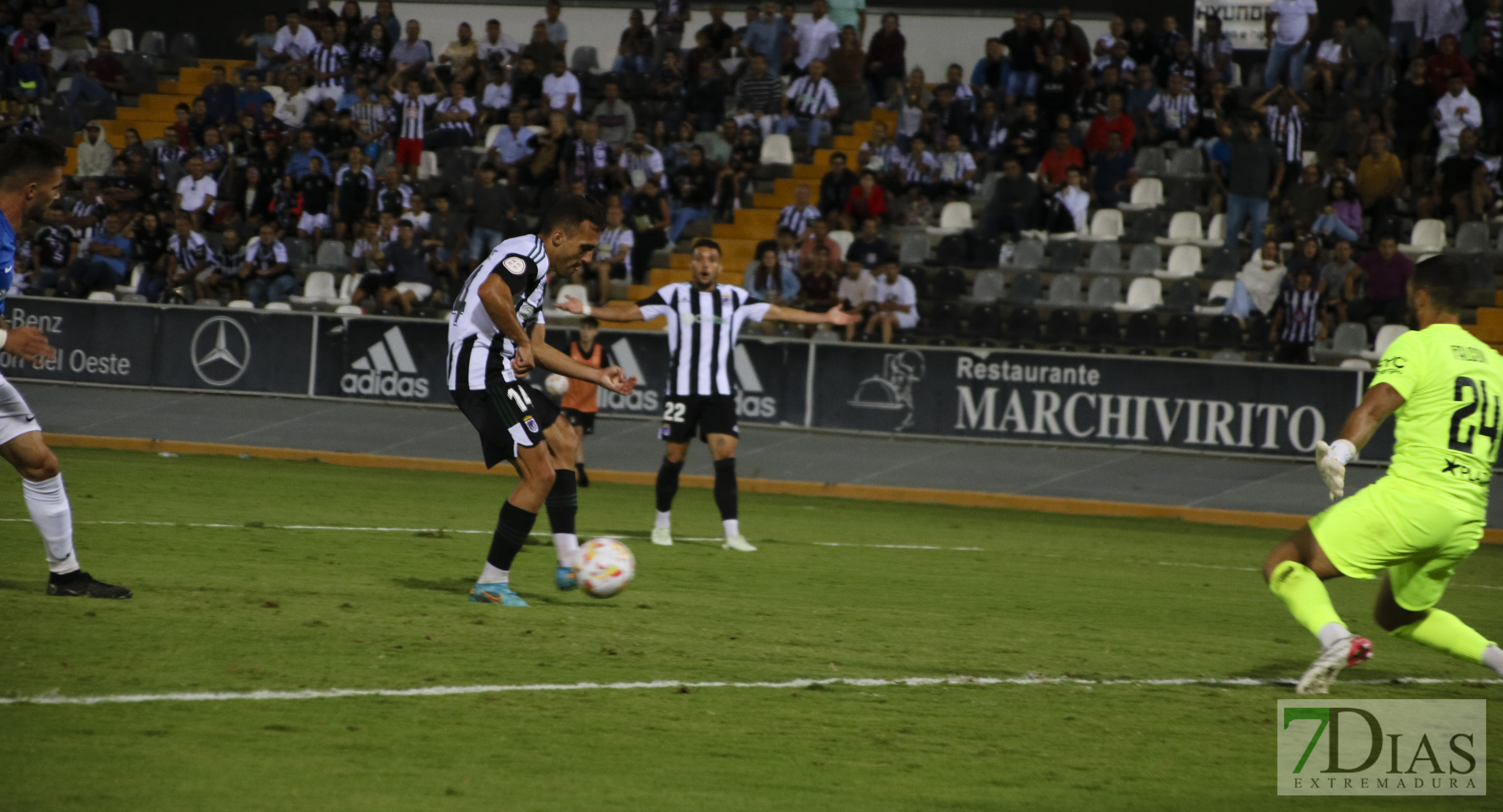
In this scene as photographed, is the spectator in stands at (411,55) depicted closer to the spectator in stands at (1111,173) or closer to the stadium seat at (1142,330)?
the spectator in stands at (1111,173)

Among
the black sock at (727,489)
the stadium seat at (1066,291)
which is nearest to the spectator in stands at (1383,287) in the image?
the stadium seat at (1066,291)

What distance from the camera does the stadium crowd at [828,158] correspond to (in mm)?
21891

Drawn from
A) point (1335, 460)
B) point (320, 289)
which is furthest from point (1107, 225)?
point (1335, 460)

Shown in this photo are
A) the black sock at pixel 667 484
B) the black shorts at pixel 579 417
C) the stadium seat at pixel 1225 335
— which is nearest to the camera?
the black sock at pixel 667 484

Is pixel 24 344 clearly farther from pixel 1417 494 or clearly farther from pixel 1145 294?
pixel 1145 294

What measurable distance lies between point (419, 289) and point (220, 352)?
3251 mm

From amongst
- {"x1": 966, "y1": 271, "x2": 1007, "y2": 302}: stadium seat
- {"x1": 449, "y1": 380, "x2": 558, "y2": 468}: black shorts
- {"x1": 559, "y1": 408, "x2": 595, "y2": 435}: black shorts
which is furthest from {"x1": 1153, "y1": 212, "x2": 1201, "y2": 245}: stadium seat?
{"x1": 449, "y1": 380, "x2": 558, "y2": 468}: black shorts

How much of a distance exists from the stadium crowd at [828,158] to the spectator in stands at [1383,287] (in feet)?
0.12

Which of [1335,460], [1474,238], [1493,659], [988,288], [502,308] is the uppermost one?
[1474,238]

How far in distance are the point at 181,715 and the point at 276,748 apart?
0.56 m

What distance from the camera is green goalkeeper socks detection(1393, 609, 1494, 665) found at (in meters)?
7.04

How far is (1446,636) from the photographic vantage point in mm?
7113

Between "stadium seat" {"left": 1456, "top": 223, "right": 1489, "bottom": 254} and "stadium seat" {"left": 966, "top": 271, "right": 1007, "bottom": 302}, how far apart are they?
639 centimetres

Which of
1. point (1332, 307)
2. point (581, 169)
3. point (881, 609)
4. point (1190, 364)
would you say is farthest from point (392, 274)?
point (881, 609)
